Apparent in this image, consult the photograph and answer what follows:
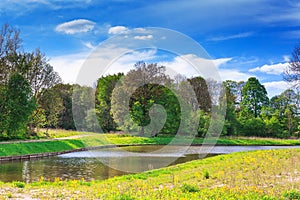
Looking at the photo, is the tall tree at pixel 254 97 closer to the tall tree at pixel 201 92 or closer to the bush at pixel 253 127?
the bush at pixel 253 127

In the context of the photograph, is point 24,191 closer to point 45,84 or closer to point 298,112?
point 45,84

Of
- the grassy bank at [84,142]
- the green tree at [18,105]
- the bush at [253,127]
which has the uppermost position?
the green tree at [18,105]

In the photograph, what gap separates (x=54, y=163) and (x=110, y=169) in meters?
6.29

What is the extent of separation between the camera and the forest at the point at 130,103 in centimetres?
4175

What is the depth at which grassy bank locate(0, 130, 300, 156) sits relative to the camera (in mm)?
34406

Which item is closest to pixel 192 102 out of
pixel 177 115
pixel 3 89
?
pixel 177 115

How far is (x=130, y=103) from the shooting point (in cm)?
5962

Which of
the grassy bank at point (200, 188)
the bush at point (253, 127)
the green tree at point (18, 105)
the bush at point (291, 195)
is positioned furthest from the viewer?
the bush at point (253, 127)

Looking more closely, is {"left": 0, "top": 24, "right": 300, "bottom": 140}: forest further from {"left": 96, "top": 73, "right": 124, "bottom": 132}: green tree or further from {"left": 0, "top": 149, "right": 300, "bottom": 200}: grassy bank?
{"left": 0, "top": 149, "right": 300, "bottom": 200}: grassy bank

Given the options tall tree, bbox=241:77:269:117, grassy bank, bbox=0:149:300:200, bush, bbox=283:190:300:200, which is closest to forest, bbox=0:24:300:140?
tall tree, bbox=241:77:269:117

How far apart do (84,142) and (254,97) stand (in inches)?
1816

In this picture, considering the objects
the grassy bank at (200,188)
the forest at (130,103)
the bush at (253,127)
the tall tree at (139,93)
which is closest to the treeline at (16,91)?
the forest at (130,103)

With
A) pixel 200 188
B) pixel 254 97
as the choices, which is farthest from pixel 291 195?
pixel 254 97

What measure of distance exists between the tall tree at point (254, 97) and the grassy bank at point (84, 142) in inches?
705
